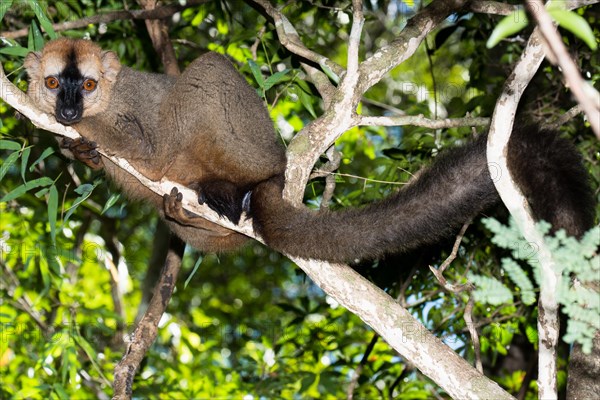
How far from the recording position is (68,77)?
211 inches

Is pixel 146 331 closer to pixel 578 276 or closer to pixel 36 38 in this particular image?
pixel 36 38

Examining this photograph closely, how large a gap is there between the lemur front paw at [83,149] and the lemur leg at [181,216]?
24.9 inches

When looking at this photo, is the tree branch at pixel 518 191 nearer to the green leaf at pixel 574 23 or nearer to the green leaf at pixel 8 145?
the green leaf at pixel 574 23

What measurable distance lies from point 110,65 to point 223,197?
163 cm

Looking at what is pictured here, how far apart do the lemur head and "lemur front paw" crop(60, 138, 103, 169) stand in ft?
0.93

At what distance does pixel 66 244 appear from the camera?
7480mm

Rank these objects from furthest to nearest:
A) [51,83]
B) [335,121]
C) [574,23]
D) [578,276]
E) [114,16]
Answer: [114,16], [51,83], [335,121], [578,276], [574,23]

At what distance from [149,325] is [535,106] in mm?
4077

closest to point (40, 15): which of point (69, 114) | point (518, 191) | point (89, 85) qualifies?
point (89, 85)

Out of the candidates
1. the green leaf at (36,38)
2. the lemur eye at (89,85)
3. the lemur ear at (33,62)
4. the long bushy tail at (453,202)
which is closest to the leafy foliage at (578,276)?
the long bushy tail at (453,202)

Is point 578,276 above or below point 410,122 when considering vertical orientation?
above

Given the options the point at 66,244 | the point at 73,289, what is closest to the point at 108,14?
the point at 66,244

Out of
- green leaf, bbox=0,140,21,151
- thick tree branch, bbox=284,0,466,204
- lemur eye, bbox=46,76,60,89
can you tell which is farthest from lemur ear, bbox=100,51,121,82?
thick tree branch, bbox=284,0,466,204

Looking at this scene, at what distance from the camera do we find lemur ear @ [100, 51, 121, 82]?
18.3 ft
